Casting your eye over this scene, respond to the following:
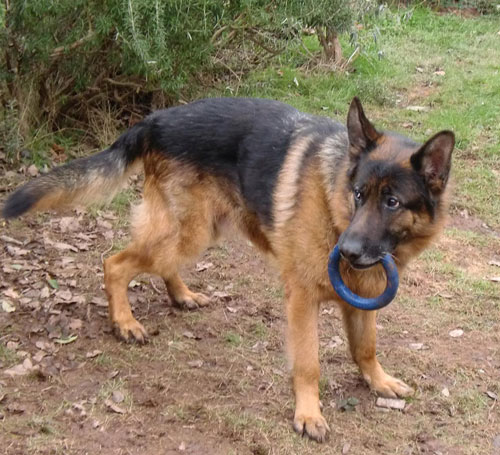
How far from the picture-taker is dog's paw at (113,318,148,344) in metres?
4.71

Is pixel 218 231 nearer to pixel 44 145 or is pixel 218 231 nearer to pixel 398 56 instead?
pixel 44 145

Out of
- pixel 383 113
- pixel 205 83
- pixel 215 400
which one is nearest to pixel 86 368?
pixel 215 400

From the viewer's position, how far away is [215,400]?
415 centimetres

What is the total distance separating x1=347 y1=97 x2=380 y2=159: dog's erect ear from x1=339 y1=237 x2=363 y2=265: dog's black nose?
1.83 ft

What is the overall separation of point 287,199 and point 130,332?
144 centimetres

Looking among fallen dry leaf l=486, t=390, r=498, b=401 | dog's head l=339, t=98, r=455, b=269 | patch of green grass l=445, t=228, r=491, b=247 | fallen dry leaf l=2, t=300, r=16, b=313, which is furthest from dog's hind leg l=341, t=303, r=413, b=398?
patch of green grass l=445, t=228, r=491, b=247

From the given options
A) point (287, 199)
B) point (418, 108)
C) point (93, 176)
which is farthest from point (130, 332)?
point (418, 108)

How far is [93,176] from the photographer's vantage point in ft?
15.3

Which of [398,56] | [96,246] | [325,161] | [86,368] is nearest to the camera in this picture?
[325,161]

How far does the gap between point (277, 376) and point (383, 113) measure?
5349 millimetres

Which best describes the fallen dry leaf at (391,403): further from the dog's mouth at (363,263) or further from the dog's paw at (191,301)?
the dog's paw at (191,301)

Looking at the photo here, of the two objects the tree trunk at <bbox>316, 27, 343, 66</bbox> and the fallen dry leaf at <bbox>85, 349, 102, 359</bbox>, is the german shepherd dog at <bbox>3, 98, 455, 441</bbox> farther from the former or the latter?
the tree trunk at <bbox>316, 27, 343, 66</bbox>

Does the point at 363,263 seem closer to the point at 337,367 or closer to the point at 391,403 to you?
the point at 391,403

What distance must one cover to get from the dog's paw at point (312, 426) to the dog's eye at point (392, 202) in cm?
126
